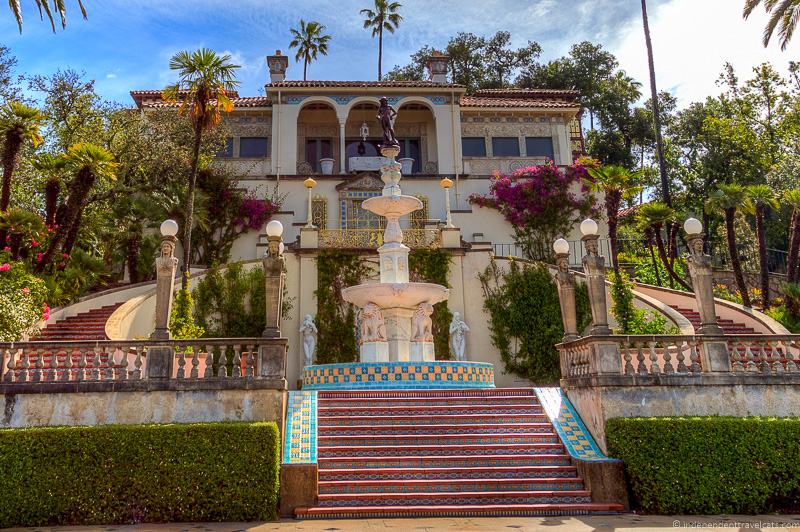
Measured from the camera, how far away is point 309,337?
19.3 meters

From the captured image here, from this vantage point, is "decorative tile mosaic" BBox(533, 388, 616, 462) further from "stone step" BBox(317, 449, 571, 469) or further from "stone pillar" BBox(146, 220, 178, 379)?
"stone pillar" BBox(146, 220, 178, 379)

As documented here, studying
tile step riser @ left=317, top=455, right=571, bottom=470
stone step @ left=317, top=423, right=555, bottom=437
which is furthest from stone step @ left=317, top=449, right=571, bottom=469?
stone step @ left=317, top=423, right=555, bottom=437

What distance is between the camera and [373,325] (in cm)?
1472

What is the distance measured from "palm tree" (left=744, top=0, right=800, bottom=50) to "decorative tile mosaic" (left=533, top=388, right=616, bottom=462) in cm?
1571

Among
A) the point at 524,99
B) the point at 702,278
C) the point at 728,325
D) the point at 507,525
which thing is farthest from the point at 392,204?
the point at 524,99

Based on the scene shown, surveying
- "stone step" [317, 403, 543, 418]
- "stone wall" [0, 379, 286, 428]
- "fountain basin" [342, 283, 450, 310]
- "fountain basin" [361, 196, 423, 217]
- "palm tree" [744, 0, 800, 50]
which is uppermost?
"palm tree" [744, 0, 800, 50]

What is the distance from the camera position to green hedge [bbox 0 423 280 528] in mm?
8461

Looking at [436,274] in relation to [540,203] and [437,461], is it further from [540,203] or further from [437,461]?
[437,461]

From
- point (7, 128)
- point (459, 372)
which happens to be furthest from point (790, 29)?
point (7, 128)

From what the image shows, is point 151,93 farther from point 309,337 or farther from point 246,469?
point 246,469

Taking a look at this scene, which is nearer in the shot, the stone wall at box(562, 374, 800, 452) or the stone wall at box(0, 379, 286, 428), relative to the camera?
the stone wall at box(0, 379, 286, 428)

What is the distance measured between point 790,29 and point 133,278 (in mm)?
25081

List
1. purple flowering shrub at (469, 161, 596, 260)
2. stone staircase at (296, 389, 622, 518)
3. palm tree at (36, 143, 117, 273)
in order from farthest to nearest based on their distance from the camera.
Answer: purple flowering shrub at (469, 161, 596, 260) → palm tree at (36, 143, 117, 273) → stone staircase at (296, 389, 622, 518)

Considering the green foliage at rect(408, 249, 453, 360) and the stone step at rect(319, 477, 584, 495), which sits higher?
the green foliage at rect(408, 249, 453, 360)
